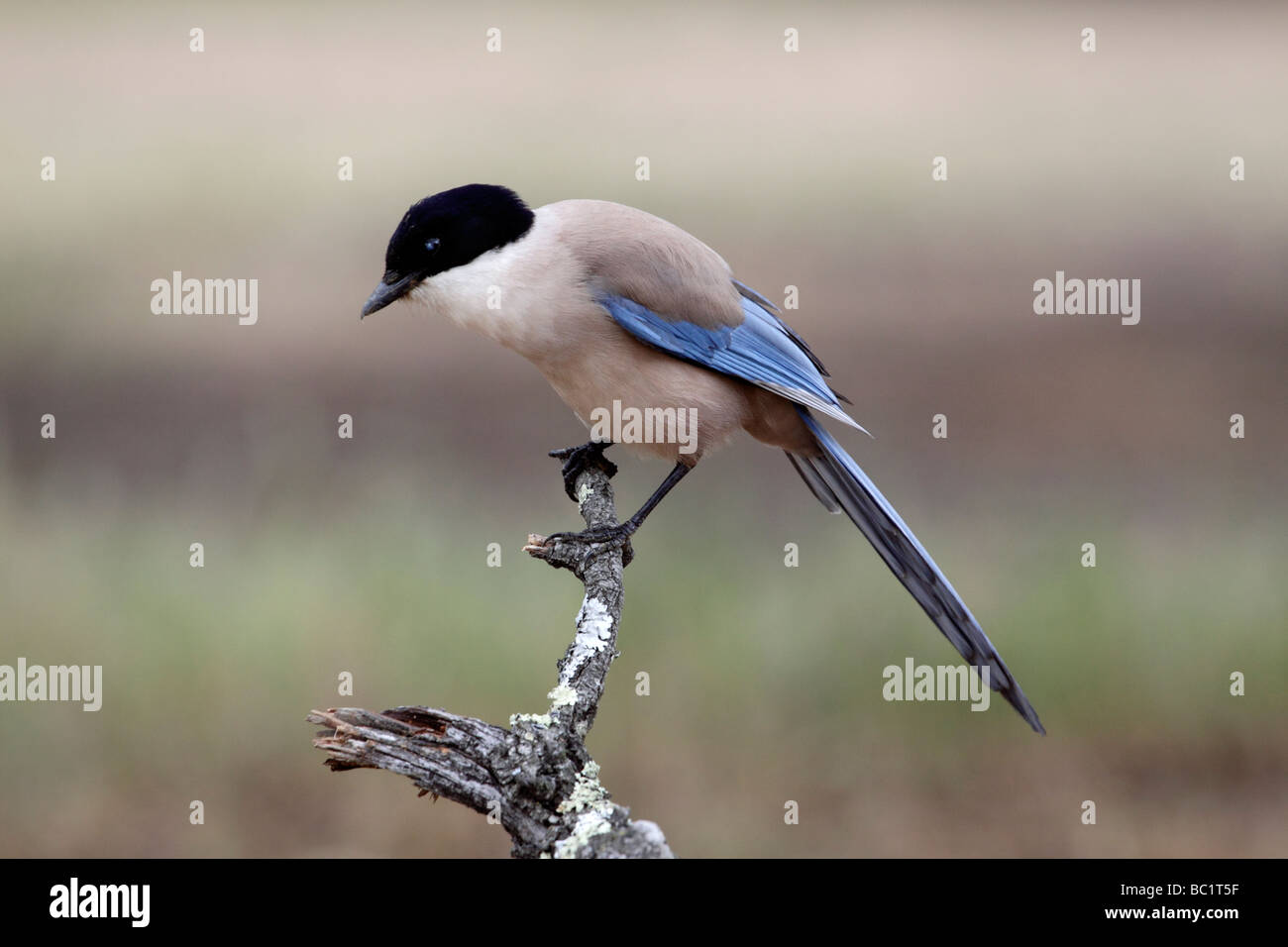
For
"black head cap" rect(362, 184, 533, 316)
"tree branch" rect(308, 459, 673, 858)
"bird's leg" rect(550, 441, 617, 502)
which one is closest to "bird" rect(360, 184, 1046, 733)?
"black head cap" rect(362, 184, 533, 316)

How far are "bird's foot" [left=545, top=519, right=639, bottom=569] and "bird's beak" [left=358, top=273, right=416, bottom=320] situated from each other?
2.59 ft

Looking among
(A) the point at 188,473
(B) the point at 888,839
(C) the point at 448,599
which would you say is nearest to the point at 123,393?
(A) the point at 188,473

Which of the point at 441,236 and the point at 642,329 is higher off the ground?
the point at 441,236

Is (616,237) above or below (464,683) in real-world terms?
above

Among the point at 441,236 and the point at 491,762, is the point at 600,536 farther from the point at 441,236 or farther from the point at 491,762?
the point at 491,762

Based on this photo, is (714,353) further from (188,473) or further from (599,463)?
(188,473)

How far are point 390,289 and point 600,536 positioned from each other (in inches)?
35.7

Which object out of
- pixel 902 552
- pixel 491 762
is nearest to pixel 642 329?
pixel 902 552

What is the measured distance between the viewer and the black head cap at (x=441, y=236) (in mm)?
3477

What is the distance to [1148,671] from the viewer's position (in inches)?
221

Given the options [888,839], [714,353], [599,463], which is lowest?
[888,839]

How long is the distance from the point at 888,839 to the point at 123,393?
211 inches

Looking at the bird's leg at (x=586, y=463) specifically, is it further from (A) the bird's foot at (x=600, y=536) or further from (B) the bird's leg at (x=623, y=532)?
(A) the bird's foot at (x=600, y=536)

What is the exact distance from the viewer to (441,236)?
3.50 m
